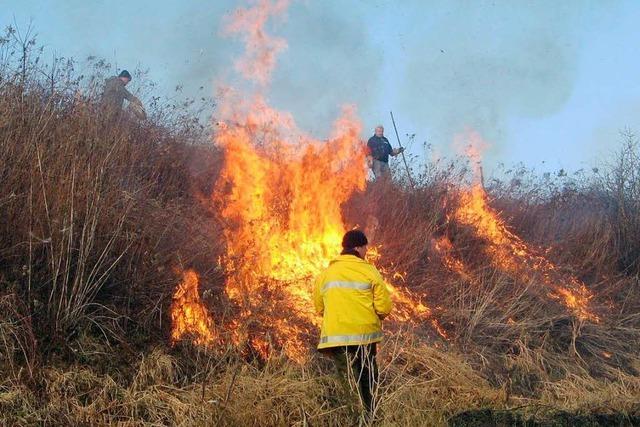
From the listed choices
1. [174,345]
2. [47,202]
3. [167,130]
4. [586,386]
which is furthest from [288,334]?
[167,130]

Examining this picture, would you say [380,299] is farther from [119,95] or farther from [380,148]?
[380,148]

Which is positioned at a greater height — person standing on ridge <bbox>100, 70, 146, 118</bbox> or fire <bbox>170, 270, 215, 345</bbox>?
person standing on ridge <bbox>100, 70, 146, 118</bbox>

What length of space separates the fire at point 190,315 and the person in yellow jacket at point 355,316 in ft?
6.15

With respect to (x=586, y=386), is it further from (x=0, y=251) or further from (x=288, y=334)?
(x=0, y=251)

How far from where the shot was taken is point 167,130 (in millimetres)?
10156

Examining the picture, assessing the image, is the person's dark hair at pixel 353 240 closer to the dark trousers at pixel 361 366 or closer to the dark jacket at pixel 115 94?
the dark trousers at pixel 361 366

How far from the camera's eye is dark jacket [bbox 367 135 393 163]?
12.2 meters

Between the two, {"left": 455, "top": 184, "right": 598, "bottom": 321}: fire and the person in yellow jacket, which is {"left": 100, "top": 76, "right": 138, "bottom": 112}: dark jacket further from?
{"left": 455, "top": 184, "right": 598, "bottom": 321}: fire

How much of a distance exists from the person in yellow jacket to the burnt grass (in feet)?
1.05

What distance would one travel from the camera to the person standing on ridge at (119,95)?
30.3 feet

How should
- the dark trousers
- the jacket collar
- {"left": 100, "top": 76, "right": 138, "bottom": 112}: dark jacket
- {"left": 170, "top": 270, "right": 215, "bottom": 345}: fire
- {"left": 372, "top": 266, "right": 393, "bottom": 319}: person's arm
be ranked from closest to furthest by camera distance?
the dark trousers
{"left": 372, "top": 266, "right": 393, "bottom": 319}: person's arm
the jacket collar
{"left": 170, "top": 270, "right": 215, "bottom": 345}: fire
{"left": 100, "top": 76, "right": 138, "bottom": 112}: dark jacket

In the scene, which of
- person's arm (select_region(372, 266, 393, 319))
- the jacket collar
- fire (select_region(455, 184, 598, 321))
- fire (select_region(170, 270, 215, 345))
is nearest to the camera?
person's arm (select_region(372, 266, 393, 319))

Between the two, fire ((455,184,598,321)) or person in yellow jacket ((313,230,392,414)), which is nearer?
person in yellow jacket ((313,230,392,414))

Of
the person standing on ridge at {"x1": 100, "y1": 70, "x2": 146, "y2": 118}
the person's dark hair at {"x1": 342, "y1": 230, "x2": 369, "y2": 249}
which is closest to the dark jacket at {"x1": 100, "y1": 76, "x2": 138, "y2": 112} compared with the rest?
the person standing on ridge at {"x1": 100, "y1": 70, "x2": 146, "y2": 118}
